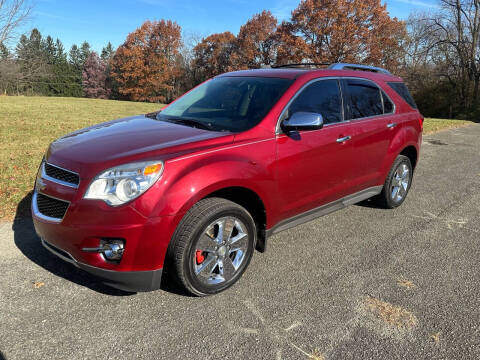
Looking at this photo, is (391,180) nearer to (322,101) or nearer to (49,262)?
(322,101)

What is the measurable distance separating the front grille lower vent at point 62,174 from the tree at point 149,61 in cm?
5084

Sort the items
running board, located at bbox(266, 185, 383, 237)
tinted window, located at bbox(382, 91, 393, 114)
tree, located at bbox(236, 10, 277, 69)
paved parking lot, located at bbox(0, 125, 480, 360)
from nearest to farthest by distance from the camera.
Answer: paved parking lot, located at bbox(0, 125, 480, 360) < running board, located at bbox(266, 185, 383, 237) < tinted window, located at bbox(382, 91, 393, 114) < tree, located at bbox(236, 10, 277, 69)

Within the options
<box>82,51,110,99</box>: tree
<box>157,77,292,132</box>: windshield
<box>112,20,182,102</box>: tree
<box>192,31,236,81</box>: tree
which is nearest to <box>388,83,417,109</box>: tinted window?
<box>157,77,292,132</box>: windshield

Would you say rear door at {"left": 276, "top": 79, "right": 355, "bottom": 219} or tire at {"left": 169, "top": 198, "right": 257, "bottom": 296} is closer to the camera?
tire at {"left": 169, "top": 198, "right": 257, "bottom": 296}

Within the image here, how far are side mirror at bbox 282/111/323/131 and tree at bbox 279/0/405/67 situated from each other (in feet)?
108

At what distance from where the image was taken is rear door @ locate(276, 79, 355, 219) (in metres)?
3.30

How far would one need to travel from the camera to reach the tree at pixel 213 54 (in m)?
51.2

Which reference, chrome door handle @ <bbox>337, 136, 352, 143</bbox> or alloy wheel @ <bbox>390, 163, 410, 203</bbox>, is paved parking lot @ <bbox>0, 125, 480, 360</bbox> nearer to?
alloy wheel @ <bbox>390, 163, 410, 203</bbox>

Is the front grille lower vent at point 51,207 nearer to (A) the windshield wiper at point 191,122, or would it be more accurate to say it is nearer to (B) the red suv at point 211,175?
(B) the red suv at point 211,175

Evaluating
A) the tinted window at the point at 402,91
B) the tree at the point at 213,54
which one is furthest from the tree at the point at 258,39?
the tinted window at the point at 402,91

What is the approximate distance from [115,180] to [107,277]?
702 mm

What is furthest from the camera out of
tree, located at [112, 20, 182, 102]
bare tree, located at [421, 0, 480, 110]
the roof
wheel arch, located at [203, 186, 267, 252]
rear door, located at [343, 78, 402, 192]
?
tree, located at [112, 20, 182, 102]

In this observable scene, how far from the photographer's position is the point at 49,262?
11.0ft

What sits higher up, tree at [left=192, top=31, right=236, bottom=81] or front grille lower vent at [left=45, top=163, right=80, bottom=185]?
tree at [left=192, top=31, right=236, bottom=81]
